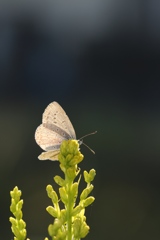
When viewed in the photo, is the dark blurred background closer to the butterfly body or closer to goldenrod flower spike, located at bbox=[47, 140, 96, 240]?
the butterfly body

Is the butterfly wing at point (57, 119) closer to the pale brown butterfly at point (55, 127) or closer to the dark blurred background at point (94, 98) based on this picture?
the pale brown butterfly at point (55, 127)

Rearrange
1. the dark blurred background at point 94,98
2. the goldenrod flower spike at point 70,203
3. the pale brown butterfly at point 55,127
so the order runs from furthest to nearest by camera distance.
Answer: the dark blurred background at point 94,98
the pale brown butterfly at point 55,127
the goldenrod flower spike at point 70,203

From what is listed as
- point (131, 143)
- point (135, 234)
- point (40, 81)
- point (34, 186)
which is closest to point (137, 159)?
point (131, 143)

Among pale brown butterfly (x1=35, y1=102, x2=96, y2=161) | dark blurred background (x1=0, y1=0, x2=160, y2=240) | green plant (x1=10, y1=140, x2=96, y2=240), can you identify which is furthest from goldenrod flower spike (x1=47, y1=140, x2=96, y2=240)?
dark blurred background (x1=0, y1=0, x2=160, y2=240)

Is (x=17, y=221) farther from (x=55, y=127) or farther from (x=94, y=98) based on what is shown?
(x=94, y=98)

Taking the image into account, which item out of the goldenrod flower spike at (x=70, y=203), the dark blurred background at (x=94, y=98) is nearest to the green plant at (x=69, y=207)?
the goldenrod flower spike at (x=70, y=203)
